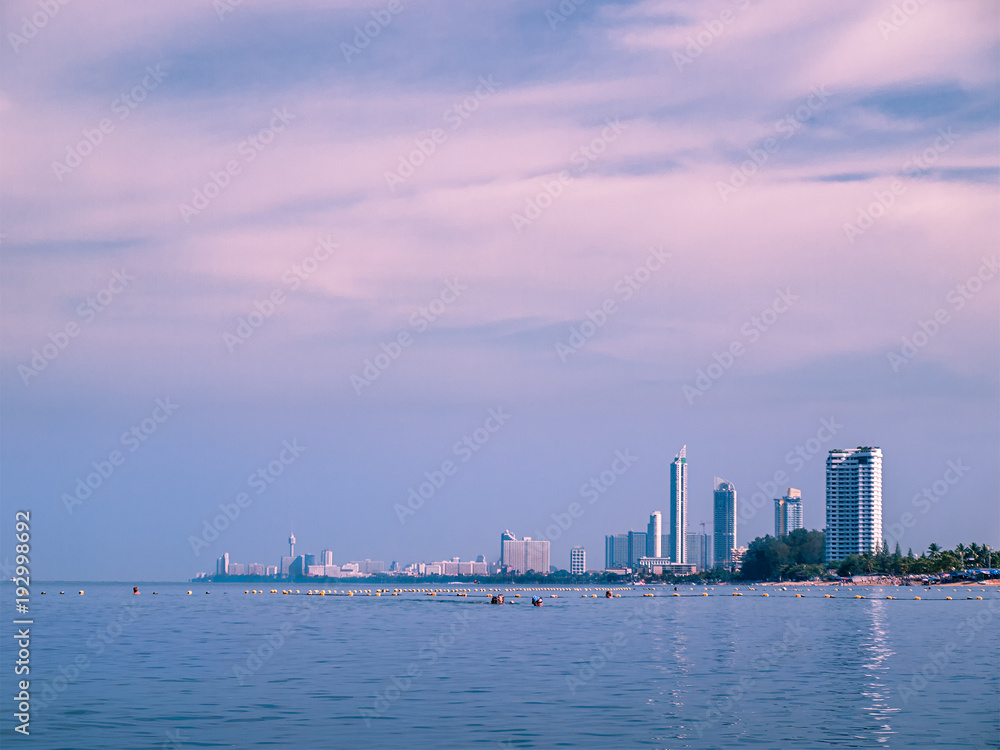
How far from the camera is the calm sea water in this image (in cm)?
3925

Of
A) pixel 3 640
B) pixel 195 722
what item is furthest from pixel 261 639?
pixel 195 722

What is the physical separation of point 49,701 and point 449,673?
21.3 meters

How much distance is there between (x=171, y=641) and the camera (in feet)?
274

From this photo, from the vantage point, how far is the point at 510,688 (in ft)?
171

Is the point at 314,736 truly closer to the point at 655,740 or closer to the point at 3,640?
the point at 655,740

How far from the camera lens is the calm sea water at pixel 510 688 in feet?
129

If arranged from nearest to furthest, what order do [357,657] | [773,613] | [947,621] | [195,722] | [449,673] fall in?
[195,722] → [449,673] → [357,657] → [947,621] → [773,613]

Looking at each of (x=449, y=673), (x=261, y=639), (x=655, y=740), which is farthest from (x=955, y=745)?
(x=261, y=639)

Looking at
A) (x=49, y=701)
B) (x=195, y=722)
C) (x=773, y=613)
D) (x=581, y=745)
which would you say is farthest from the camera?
(x=773, y=613)

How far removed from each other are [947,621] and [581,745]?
3504 inches

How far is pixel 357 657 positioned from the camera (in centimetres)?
6900

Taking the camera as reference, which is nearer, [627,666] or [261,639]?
[627,666]

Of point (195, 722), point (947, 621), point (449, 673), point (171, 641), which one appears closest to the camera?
point (195, 722)

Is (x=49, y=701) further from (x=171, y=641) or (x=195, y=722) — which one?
(x=171, y=641)
